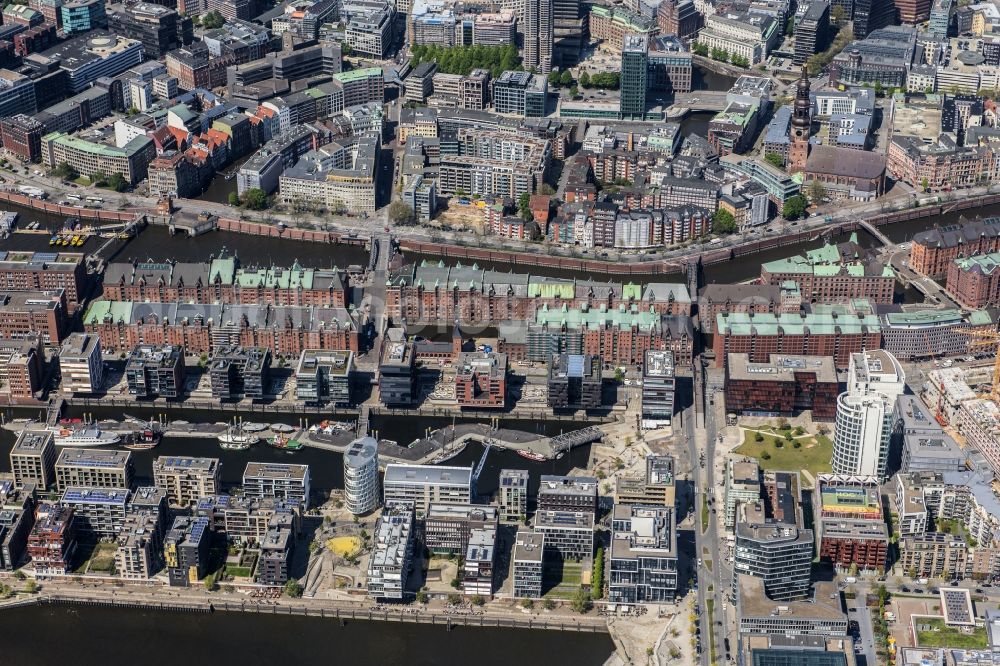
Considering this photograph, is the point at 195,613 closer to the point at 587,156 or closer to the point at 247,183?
the point at 247,183

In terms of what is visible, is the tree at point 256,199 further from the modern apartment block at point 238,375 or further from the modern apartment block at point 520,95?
the modern apartment block at point 238,375

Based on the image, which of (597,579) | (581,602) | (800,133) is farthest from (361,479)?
A: (800,133)

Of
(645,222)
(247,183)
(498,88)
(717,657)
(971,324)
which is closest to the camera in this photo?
(717,657)

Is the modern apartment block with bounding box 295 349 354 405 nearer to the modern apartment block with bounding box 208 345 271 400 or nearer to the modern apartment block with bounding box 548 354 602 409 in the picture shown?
the modern apartment block with bounding box 208 345 271 400

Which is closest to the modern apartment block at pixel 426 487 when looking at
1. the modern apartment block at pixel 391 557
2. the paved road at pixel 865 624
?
the modern apartment block at pixel 391 557

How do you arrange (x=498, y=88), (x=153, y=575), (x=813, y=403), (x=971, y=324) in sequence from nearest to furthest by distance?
1. (x=153, y=575)
2. (x=813, y=403)
3. (x=971, y=324)
4. (x=498, y=88)

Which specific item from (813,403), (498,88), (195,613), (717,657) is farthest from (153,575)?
(498,88)

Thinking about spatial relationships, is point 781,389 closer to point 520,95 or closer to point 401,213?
point 401,213
